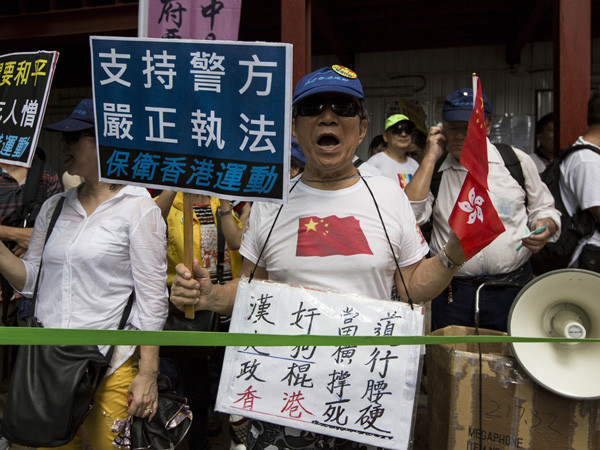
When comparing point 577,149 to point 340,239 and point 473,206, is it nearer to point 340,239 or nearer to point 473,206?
point 473,206

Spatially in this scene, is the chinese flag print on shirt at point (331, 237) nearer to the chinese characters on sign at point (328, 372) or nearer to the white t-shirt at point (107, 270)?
the chinese characters on sign at point (328, 372)

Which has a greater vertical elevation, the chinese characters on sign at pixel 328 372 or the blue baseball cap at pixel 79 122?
the blue baseball cap at pixel 79 122

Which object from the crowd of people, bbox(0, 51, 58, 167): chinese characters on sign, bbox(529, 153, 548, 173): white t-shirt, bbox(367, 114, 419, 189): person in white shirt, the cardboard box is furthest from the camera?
bbox(529, 153, 548, 173): white t-shirt

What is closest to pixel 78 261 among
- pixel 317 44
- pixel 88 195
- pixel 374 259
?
pixel 88 195

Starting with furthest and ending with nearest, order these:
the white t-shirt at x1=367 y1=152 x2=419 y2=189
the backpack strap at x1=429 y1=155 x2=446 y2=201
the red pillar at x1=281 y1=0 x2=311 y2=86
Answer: the red pillar at x1=281 y1=0 x2=311 y2=86 < the white t-shirt at x1=367 y1=152 x2=419 y2=189 < the backpack strap at x1=429 y1=155 x2=446 y2=201

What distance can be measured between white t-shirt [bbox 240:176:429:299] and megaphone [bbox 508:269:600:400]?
26.7 inches

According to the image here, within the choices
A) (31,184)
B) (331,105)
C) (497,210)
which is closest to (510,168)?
(497,210)

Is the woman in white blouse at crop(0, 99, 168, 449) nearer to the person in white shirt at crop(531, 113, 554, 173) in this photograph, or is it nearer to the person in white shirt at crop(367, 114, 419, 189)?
the person in white shirt at crop(367, 114, 419, 189)

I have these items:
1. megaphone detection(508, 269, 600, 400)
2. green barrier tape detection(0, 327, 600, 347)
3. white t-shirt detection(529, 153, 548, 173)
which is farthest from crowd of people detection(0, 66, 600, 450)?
white t-shirt detection(529, 153, 548, 173)

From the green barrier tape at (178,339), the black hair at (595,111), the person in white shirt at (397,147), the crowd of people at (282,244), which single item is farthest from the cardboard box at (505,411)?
the person in white shirt at (397,147)

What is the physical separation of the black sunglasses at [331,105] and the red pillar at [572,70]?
119 inches

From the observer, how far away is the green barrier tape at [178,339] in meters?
1.51

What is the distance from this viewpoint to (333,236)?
1889mm

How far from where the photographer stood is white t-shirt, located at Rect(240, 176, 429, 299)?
187 centimetres
